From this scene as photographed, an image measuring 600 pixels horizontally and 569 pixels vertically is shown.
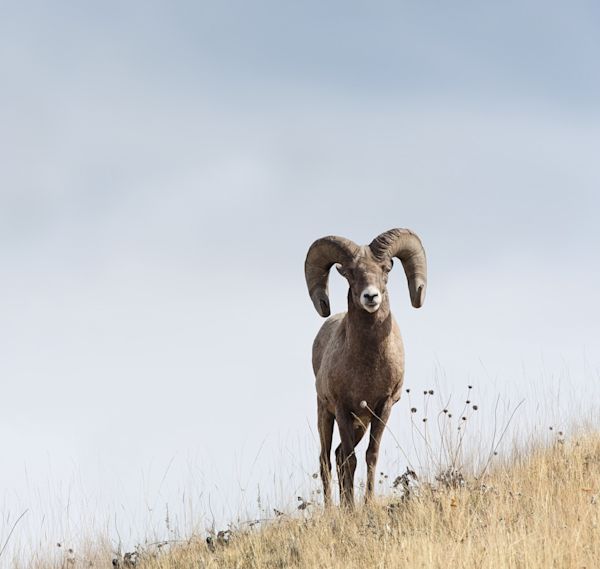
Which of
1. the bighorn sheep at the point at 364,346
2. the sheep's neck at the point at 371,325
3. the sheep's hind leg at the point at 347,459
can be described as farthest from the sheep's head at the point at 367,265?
the sheep's hind leg at the point at 347,459

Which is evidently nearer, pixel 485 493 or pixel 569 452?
pixel 485 493

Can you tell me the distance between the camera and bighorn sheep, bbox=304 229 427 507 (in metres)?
10.1

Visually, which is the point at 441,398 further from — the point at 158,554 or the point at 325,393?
the point at 158,554

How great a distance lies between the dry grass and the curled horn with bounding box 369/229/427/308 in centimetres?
241

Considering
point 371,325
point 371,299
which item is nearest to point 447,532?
point 371,299

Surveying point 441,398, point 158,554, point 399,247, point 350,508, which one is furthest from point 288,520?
point 399,247

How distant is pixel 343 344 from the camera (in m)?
10.5

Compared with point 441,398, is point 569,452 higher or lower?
lower

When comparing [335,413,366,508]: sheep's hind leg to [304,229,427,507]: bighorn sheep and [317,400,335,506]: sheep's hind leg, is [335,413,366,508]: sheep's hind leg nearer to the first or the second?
[304,229,427,507]: bighorn sheep

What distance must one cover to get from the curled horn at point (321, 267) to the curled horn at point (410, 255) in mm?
486

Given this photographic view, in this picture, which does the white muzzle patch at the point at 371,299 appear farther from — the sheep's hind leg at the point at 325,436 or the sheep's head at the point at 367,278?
the sheep's hind leg at the point at 325,436

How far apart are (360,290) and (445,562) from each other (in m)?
3.76

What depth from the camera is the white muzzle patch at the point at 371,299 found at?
945 centimetres

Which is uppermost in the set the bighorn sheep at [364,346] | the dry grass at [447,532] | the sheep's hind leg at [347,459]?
the bighorn sheep at [364,346]
